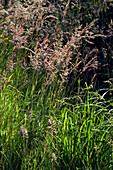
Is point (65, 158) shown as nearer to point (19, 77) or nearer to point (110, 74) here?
point (19, 77)

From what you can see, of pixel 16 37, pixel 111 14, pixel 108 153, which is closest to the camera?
pixel 108 153

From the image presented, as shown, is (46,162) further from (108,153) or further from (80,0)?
(80,0)

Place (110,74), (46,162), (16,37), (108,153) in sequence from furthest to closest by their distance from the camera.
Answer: (110,74), (16,37), (108,153), (46,162)

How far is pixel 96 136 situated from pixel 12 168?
66cm

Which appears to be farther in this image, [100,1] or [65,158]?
[100,1]

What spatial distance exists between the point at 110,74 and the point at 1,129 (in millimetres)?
1950

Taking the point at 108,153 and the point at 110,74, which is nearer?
the point at 108,153

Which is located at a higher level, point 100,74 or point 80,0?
point 80,0

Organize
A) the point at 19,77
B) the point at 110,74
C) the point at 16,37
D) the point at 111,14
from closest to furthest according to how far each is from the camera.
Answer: the point at 16,37 < the point at 19,77 < the point at 110,74 < the point at 111,14

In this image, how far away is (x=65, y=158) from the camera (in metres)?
2.08

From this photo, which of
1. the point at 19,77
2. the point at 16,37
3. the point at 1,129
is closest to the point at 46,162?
the point at 1,129

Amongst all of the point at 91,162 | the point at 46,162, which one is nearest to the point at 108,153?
the point at 91,162

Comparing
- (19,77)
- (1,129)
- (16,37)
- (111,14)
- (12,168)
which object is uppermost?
(111,14)

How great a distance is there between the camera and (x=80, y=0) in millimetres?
4086
